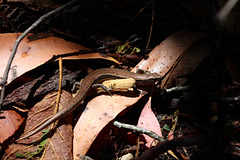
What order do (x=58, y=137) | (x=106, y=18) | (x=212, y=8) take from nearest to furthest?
1. (x=58, y=137)
2. (x=212, y=8)
3. (x=106, y=18)

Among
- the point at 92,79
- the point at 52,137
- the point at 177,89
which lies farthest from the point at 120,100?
the point at 52,137

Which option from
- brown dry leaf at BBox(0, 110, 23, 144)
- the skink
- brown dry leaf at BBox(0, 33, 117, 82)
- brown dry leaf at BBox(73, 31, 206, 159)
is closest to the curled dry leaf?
brown dry leaf at BBox(73, 31, 206, 159)

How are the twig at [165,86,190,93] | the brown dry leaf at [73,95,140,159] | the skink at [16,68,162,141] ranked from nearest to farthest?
the brown dry leaf at [73,95,140,159] < the skink at [16,68,162,141] < the twig at [165,86,190,93]

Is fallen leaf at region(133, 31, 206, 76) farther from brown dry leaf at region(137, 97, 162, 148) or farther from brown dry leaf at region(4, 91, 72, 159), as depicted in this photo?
brown dry leaf at region(4, 91, 72, 159)

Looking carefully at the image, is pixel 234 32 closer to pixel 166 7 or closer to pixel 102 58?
pixel 166 7

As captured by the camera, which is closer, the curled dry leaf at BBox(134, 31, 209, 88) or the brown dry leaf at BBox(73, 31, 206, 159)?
the brown dry leaf at BBox(73, 31, 206, 159)

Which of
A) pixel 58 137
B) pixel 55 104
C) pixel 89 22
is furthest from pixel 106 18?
pixel 58 137
